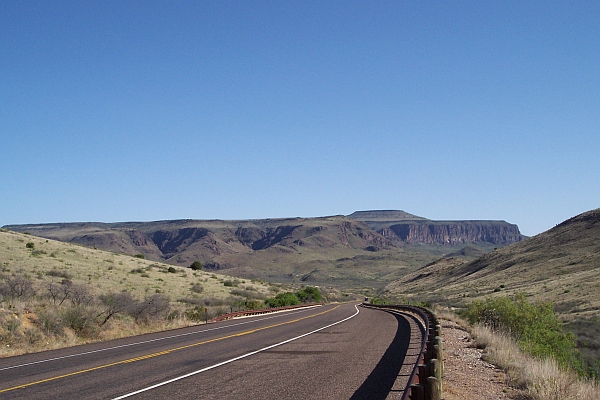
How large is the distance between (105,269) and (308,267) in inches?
5068

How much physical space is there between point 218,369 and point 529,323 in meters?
14.6

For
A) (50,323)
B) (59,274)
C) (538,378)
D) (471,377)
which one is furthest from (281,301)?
(538,378)

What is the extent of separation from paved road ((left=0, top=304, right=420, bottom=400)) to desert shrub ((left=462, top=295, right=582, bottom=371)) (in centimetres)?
454

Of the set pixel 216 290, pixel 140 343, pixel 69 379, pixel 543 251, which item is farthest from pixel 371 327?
pixel 543 251

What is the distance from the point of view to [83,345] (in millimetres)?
19016

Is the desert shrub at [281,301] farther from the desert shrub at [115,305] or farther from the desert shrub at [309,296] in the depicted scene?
the desert shrub at [115,305]

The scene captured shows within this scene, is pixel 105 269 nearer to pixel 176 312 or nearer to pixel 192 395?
pixel 176 312

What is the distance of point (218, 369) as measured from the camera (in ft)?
40.6

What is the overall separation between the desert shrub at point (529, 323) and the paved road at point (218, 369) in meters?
4.54

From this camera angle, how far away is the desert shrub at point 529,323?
63.7 ft

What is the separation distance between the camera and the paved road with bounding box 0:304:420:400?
9.91 meters

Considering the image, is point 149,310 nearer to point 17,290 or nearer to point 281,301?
point 17,290

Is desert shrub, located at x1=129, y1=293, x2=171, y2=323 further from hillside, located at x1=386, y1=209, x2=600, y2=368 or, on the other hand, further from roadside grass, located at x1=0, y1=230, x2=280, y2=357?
hillside, located at x1=386, y1=209, x2=600, y2=368

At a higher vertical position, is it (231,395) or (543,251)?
(543,251)
